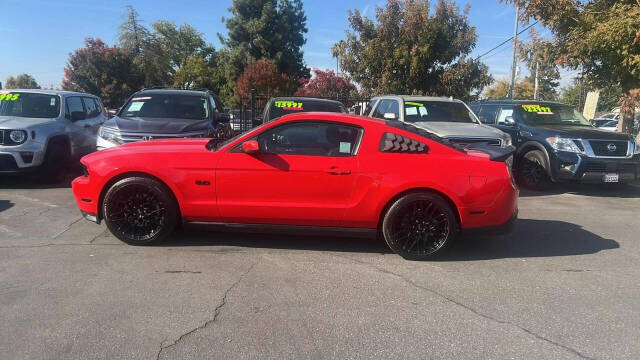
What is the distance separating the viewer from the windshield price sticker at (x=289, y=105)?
973cm

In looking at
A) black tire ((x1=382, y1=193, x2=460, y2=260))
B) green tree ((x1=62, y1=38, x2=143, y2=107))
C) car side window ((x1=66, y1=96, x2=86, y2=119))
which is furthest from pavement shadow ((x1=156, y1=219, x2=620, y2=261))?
green tree ((x1=62, y1=38, x2=143, y2=107))

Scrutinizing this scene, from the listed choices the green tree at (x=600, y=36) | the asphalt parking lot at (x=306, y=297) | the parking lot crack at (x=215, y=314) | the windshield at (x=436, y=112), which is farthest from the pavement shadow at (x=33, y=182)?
the green tree at (x=600, y=36)

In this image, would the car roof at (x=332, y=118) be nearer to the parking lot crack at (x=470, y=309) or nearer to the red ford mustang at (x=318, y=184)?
the red ford mustang at (x=318, y=184)

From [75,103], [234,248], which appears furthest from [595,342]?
[75,103]

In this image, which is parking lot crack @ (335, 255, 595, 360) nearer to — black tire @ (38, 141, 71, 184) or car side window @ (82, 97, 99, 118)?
black tire @ (38, 141, 71, 184)

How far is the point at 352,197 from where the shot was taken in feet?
15.8

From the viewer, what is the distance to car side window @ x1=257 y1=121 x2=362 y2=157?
492 centimetres

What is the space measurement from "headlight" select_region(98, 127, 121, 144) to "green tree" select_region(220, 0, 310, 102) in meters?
29.7

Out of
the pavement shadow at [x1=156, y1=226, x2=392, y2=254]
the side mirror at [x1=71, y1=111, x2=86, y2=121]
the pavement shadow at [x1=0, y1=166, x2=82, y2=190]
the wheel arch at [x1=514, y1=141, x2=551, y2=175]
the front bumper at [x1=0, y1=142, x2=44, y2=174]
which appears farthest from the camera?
the side mirror at [x1=71, y1=111, x2=86, y2=121]

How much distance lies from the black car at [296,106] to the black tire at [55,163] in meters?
3.98

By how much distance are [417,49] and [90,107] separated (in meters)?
11.1

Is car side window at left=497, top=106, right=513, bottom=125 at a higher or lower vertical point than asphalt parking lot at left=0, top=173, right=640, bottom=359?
higher

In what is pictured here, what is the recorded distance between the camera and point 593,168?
8664mm

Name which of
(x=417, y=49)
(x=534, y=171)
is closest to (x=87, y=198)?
(x=534, y=171)
